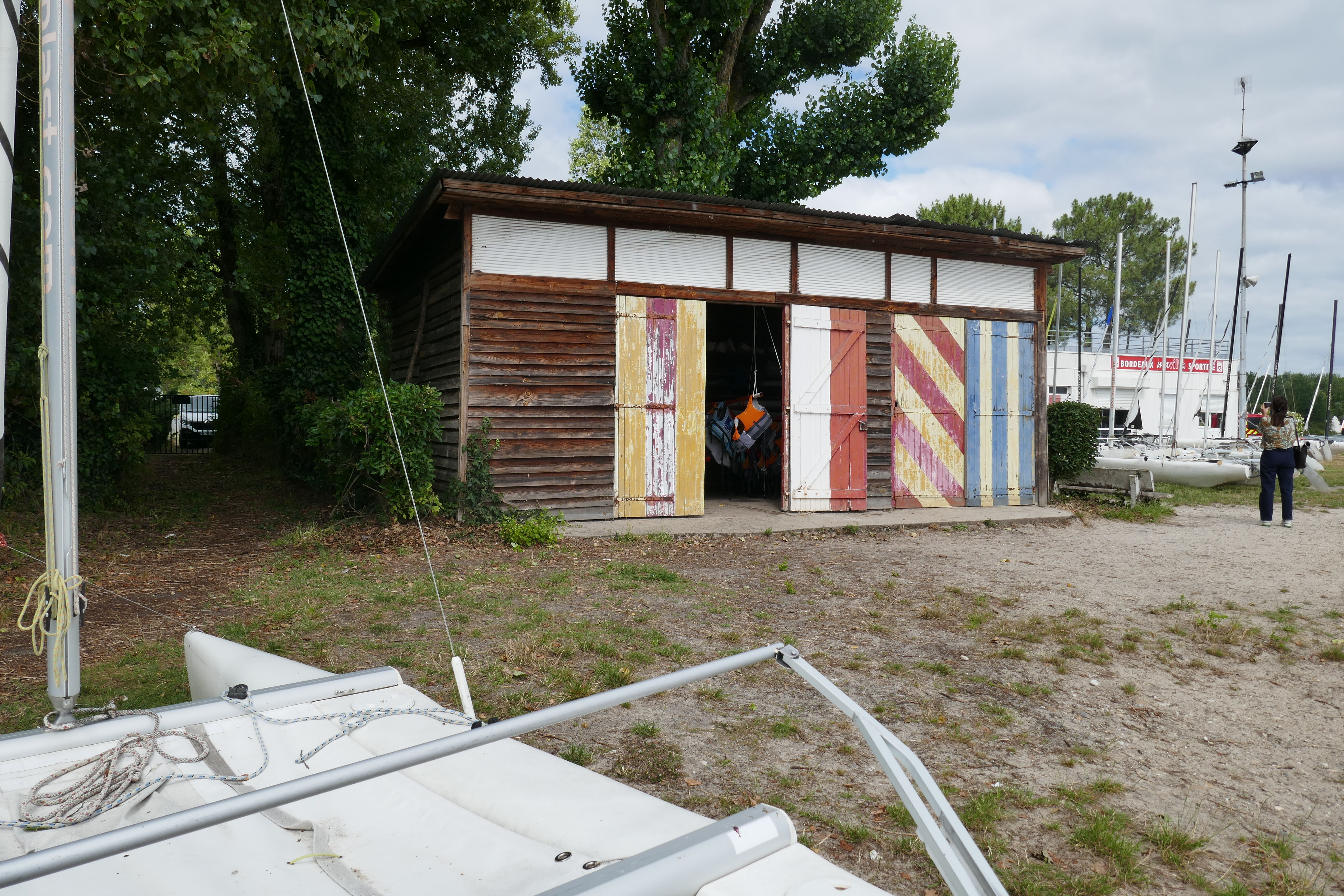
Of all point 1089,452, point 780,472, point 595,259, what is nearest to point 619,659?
point 595,259

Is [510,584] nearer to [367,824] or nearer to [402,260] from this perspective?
[367,824]

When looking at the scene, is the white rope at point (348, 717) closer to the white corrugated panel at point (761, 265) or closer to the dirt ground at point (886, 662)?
the dirt ground at point (886, 662)

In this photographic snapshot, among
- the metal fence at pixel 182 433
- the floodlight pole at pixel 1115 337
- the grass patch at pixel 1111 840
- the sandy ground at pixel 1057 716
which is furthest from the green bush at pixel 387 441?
the floodlight pole at pixel 1115 337

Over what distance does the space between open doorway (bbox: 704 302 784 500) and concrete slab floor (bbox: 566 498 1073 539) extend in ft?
2.21

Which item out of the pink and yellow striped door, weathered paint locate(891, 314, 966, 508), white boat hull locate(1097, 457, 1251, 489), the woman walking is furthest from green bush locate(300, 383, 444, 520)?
white boat hull locate(1097, 457, 1251, 489)

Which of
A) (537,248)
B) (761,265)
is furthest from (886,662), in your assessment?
(761,265)

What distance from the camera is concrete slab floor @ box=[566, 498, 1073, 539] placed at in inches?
338

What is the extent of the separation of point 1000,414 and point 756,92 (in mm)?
9893

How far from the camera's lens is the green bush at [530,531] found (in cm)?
774

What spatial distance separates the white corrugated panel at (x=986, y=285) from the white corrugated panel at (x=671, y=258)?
3.22 meters

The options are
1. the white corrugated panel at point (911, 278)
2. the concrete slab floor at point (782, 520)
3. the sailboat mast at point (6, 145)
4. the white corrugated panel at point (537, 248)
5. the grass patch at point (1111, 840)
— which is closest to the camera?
the sailboat mast at point (6, 145)

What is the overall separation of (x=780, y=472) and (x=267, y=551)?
6.16 m

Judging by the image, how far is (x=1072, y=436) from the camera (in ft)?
38.0

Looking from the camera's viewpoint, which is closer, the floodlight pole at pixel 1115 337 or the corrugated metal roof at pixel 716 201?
the corrugated metal roof at pixel 716 201
